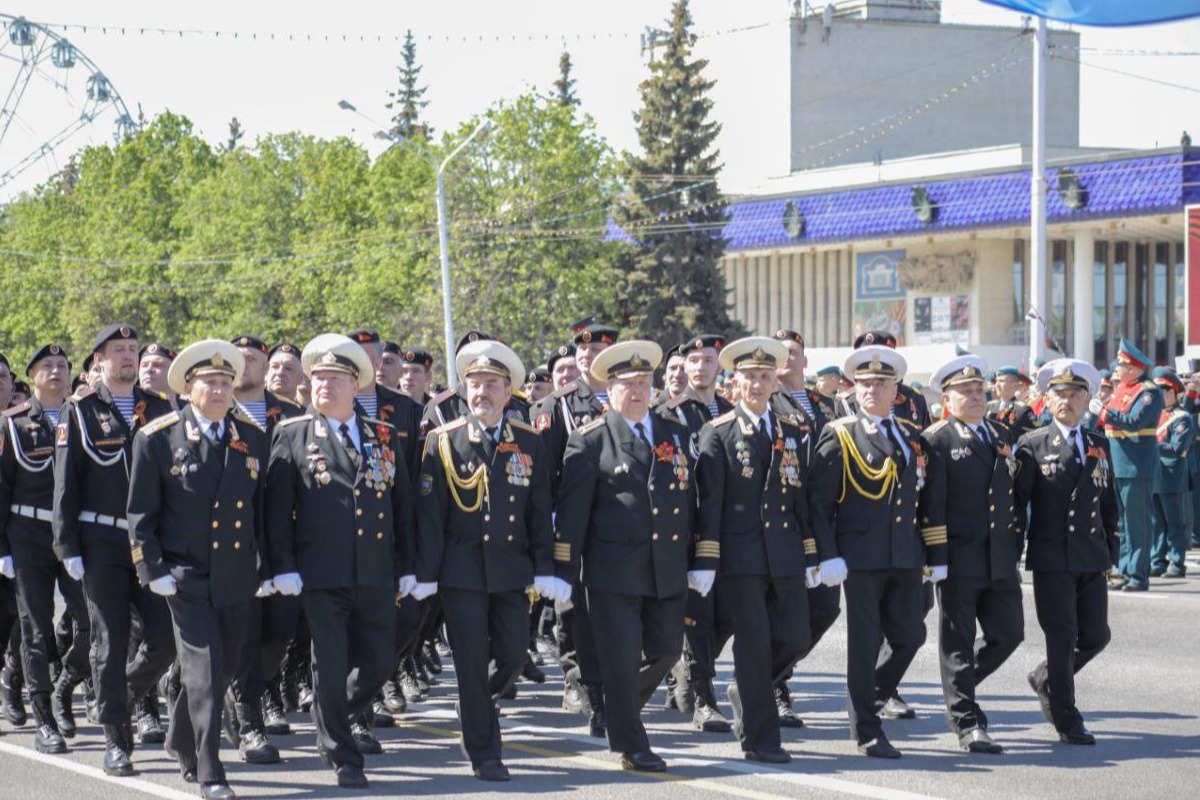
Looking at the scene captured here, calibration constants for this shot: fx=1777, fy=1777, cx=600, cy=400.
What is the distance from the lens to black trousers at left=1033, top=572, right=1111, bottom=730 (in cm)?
988

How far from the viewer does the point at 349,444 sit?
9008 millimetres

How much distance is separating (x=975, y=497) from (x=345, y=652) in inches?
142

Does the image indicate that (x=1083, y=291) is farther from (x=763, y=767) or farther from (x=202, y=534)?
(x=202, y=534)

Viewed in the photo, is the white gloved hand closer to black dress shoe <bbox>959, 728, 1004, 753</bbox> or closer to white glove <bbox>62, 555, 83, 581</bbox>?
black dress shoe <bbox>959, 728, 1004, 753</bbox>

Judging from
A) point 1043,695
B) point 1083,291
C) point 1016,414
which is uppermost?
point 1083,291

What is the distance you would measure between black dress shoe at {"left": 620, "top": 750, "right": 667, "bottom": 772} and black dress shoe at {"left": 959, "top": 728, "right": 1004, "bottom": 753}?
1727mm

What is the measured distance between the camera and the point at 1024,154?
5594cm

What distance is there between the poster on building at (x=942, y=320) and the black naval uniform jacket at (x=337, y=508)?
164 ft

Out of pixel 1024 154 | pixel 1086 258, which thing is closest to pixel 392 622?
pixel 1086 258

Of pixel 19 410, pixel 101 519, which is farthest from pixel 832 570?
pixel 19 410

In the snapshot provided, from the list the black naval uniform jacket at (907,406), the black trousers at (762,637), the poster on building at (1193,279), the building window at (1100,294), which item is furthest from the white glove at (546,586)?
the building window at (1100,294)

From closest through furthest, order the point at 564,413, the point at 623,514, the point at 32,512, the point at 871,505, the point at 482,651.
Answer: the point at 482,651 < the point at 623,514 < the point at 871,505 < the point at 32,512 < the point at 564,413

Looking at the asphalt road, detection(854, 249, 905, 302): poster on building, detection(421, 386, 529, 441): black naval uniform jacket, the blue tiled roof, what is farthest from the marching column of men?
detection(854, 249, 905, 302): poster on building

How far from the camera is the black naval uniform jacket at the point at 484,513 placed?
9023 millimetres
